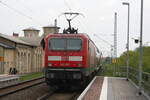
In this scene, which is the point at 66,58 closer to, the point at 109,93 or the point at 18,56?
the point at 109,93

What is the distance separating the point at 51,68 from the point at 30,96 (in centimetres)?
182

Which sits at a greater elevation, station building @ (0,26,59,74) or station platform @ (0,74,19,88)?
station building @ (0,26,59,74)

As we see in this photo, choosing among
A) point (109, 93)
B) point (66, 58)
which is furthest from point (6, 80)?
point (109, 93)

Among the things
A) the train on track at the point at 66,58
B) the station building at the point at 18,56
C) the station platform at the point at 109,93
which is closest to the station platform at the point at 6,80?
the train on track at the point at 66,58

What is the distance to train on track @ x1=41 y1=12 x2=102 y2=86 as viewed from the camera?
1638 cm

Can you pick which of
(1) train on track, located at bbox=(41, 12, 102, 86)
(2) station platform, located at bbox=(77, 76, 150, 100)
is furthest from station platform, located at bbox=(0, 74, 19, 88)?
(2) station platform, located at bbox=(77, 76, 150, 100)

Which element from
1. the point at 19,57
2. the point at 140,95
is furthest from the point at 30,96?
the point at 19,57

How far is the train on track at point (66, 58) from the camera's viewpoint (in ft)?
53.7

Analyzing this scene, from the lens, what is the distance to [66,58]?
16609 millimetres

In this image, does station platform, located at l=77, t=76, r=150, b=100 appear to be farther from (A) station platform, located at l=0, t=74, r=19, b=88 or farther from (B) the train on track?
(A) station platform, located at l=0, t=74, r=19, b=88

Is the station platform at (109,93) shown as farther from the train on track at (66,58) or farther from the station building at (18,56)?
the station building at (18,56)

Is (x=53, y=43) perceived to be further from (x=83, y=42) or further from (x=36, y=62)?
(x=36, y=62)

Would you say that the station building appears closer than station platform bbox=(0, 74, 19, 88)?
No

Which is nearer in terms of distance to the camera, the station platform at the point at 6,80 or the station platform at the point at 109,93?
the station platform at the point at 109,93
